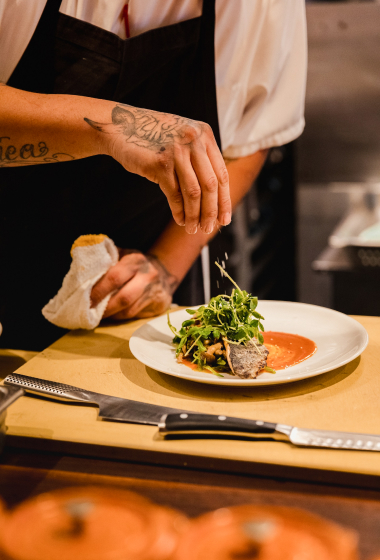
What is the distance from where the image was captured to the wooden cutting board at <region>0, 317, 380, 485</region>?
2.55ft

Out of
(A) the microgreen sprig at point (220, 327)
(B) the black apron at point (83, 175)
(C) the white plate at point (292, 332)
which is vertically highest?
(B) the black apron at point (83, 175)

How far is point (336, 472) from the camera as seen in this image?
0.75 meters

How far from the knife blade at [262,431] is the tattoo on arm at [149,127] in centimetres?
52

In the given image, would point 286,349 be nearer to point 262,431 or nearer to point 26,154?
point 262,431

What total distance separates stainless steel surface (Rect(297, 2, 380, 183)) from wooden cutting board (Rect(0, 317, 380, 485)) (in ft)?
7.50

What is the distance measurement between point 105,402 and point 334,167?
2777mm

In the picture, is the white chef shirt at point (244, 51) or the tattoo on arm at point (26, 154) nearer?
the tattoo on arm at point (26, 154)

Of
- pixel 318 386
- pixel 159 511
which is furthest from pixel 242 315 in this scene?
pixel 159 511

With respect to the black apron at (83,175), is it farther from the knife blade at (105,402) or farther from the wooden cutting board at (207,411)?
the knife blade at (105,402)

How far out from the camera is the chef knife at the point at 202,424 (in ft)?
2.58

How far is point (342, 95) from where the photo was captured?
3184 mm

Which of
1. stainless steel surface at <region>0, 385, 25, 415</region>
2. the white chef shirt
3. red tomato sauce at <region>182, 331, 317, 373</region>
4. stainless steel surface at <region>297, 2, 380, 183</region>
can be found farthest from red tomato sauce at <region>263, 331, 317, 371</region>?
stainless steel surface at <region>297, 2, 380, 183</region>

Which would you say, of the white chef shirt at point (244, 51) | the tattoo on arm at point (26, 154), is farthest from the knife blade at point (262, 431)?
the white chef shirt at point (244, 51)

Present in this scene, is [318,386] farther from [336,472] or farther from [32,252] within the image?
[32,252]
